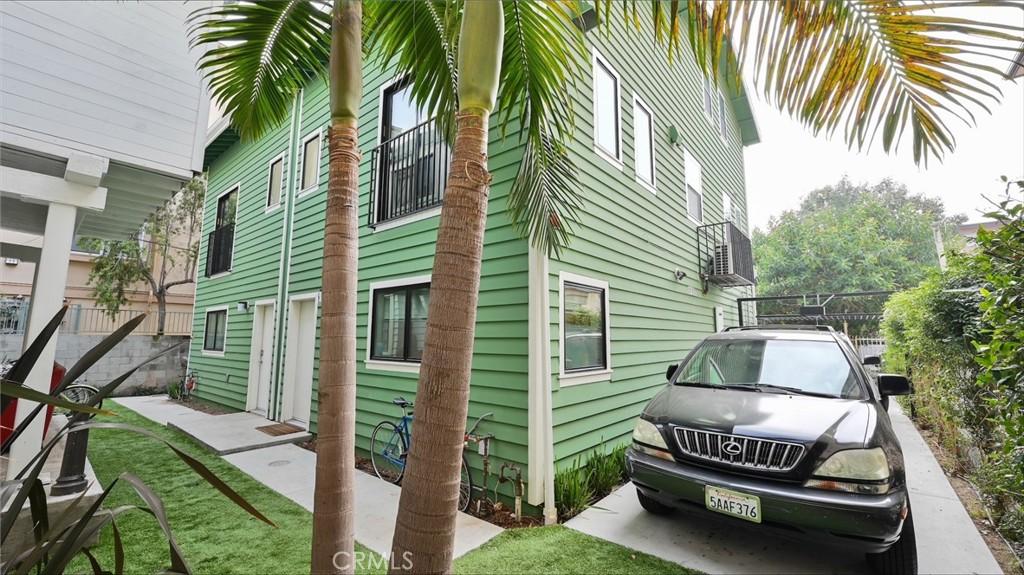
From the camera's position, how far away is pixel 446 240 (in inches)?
62.9

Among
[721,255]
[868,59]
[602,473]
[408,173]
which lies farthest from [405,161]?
[721,255]

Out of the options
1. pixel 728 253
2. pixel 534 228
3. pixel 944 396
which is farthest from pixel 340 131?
pixel 728 253

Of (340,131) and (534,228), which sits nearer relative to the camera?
(340,131)

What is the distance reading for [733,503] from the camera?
108 inches

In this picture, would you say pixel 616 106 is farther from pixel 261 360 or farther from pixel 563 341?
pixel 261 360

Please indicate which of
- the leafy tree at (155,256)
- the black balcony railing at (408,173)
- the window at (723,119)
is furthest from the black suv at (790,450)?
the leafy tree at (155,256)

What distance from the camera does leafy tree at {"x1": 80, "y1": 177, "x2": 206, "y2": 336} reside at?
13.0m

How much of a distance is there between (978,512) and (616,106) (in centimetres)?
558

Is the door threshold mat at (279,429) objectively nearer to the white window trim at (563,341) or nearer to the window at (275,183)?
the window at (275,183)

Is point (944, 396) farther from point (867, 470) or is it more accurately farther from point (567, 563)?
point (567, 563)

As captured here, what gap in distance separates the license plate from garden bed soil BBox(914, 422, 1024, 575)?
→ 1.74 metres

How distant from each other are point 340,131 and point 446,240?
43.0 inches

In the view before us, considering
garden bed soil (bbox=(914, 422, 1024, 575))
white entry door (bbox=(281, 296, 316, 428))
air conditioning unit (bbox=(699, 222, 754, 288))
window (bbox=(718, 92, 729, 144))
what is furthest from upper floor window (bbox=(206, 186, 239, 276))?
garden bed soil (bbox=(914, 422, 1024, 575))

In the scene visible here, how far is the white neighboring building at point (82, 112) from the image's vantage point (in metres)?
3.10
